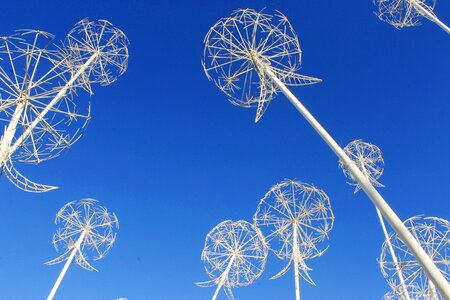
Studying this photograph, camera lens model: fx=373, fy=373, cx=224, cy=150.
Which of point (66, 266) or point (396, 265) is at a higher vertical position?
point (396, 265)

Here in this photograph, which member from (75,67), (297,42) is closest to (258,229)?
(297,42)

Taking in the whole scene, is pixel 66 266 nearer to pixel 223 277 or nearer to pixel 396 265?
pixel 223 277

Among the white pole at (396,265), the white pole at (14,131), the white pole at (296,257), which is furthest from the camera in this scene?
the white pole at (296,257)

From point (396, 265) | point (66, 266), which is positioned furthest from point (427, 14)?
point (66, 266)

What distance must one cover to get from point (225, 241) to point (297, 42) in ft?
48.0

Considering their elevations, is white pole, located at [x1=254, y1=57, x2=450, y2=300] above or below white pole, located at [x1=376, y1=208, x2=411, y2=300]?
below

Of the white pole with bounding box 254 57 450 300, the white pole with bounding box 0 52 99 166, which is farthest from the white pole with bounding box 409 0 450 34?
the white pole with bounding box 0 52 99 166

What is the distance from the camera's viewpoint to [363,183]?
23.2ft

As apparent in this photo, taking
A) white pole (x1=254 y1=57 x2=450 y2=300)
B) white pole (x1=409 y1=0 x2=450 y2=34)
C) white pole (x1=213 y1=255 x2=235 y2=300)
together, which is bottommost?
white pole (x1=254 y1=57 x2=450 y2=300)

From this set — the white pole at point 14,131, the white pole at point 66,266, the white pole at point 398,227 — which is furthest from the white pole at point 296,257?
the white pole at point 14,131

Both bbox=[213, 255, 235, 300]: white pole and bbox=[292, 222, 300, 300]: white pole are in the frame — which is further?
bbox=[213, 255, 235, 300]: white pole

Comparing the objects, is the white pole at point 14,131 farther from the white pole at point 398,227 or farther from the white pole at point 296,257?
the white pole at point 296,257

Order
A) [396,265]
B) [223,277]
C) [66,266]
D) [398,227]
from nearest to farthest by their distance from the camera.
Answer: [398,227] < [396,265] < [66,266] < [223,277]

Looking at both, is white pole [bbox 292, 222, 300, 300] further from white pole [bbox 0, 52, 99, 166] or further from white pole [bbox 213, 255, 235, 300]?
white pole [bbox 0, 52, 99, 166]
